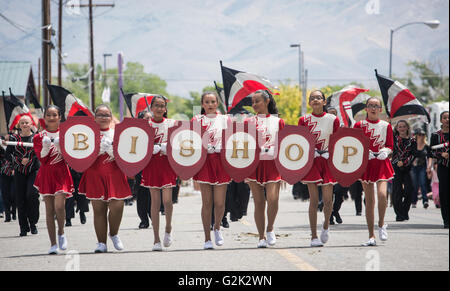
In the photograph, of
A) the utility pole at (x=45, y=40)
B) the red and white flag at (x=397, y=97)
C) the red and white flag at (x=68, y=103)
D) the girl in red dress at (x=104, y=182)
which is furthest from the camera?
the utility pole at (x=45, y=40)

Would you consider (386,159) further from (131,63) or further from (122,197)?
(131,63)

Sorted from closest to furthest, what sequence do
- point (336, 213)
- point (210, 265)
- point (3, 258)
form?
point (210, 265) → point (3, 258) → point (336, 213)

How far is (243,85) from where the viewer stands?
10438mm

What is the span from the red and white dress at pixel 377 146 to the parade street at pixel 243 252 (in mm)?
825

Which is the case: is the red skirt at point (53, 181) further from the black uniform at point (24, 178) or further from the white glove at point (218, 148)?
the black uniform at point (24, 178)

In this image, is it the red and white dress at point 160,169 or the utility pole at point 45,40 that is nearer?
the red and white dress at point 160,169

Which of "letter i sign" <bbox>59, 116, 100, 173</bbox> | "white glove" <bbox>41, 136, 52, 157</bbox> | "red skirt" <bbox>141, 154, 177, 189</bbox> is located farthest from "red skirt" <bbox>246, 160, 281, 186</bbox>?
"white glove" <bbox>41, 136, 52, 157</bbox>

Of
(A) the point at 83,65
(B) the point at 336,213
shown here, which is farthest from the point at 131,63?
(B) the point at 336,213

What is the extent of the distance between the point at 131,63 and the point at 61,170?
A: 96.7m

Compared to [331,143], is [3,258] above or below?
below

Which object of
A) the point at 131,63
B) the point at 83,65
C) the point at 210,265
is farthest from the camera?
the point at 83,65

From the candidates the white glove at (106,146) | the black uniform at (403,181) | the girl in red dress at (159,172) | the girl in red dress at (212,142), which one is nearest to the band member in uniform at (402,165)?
the black uniform at (403,181)

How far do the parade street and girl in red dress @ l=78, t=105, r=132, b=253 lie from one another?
47 centimetres

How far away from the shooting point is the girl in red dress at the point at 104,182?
8.68 meters
